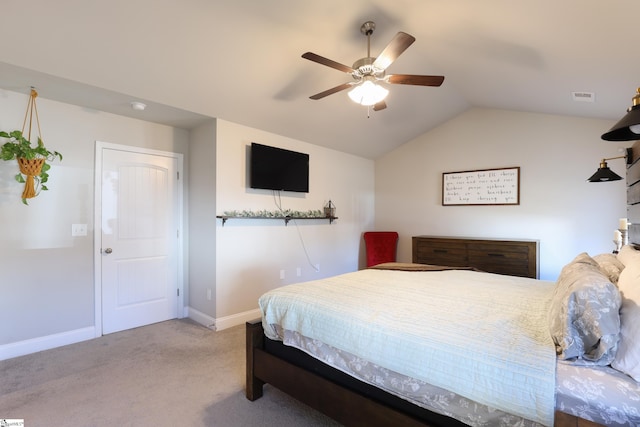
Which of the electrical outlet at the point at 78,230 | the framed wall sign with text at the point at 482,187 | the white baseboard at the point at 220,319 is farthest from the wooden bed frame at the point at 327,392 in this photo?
the framed wall sign with text at the point at 482,187

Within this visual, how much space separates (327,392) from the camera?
1.66 metres

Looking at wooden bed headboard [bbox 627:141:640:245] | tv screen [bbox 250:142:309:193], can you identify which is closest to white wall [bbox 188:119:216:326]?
tv screen [bbox 250:142:309:193]

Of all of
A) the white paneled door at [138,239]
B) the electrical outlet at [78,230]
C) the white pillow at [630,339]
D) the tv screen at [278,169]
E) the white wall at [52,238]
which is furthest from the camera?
the tv screen at [278,169]

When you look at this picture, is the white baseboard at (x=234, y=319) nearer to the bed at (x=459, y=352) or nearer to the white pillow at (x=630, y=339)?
the bed at (x=459, y=352)

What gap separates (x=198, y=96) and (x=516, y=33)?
2.82m

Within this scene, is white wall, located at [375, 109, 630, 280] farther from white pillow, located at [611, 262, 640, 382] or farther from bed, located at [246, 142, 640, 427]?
white pillow, located at [611, 262, 640, 382]

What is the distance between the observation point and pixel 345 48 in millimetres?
2867

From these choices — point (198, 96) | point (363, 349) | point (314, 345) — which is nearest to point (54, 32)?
point (198, 96)

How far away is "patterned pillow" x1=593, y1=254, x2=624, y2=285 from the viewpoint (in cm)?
176

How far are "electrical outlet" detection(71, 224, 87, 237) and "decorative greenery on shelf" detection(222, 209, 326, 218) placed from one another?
1.37 m

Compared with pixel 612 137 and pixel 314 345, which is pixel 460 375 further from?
pixel 612 137

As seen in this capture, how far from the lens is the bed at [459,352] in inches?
42.9

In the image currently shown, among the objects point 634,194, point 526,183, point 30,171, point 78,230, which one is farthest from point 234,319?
point 526,183

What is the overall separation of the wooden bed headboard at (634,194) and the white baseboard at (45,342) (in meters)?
4.89
